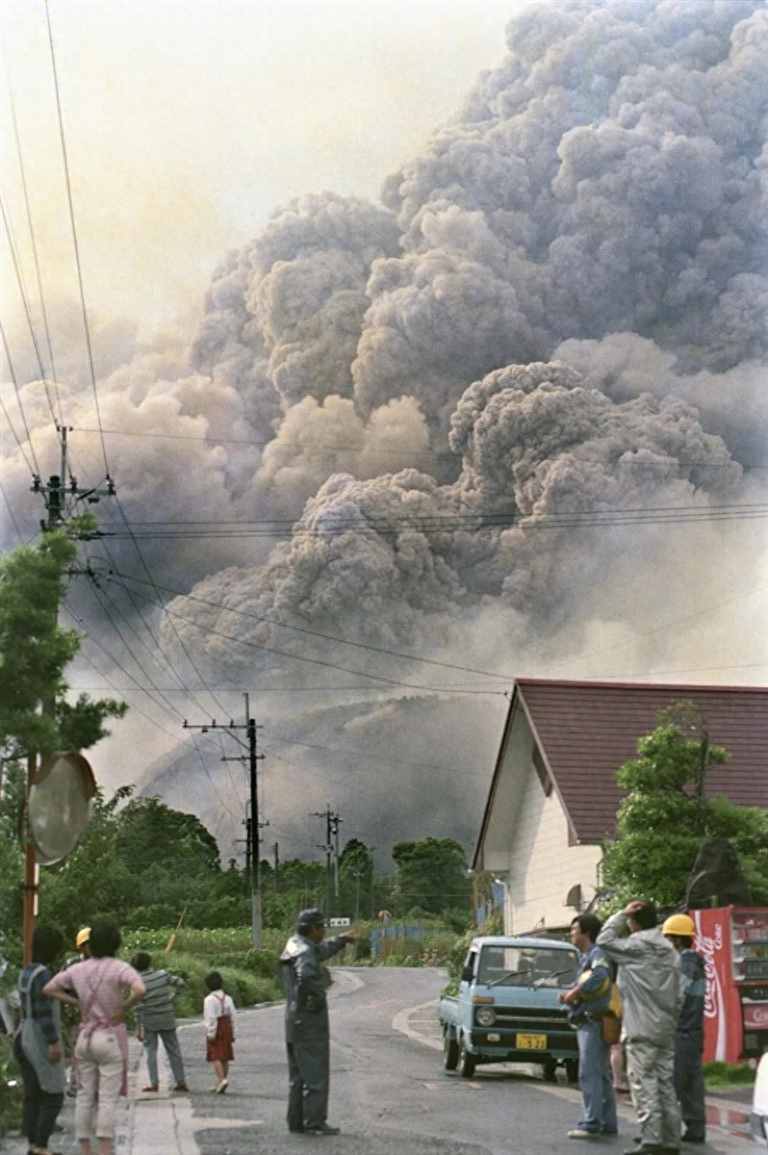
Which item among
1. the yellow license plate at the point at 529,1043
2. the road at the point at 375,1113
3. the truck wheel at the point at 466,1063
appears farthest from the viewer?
the truck wheel at the point at 466,1063

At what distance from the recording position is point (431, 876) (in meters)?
70.9

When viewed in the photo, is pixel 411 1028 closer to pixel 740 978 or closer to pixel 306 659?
pixel 740 978

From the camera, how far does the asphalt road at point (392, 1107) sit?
1103cm

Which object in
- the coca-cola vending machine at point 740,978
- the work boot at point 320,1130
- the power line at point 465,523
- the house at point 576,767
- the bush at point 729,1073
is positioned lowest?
the work boot at point 320,1130

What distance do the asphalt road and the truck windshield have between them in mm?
992

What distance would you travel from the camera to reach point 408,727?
63.4 metres

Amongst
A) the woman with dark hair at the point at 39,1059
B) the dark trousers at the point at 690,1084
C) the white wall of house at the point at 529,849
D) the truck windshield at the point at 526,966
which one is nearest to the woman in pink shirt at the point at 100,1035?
the woman with dark hair at the point at 39,1059

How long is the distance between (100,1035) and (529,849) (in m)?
23.1

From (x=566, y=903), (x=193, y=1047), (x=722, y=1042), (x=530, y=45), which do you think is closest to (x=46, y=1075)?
(x=722, y=1042)

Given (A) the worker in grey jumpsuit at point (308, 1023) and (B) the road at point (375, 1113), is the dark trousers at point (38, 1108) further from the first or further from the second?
(A) the worker in grey jumpsuit at point (308, 1023)

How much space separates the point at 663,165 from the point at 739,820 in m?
38.7

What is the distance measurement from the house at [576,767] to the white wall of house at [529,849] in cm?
2

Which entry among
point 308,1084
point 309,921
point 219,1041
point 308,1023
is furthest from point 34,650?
point 219,1041

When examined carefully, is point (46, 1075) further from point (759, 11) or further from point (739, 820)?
point (759, 11)
